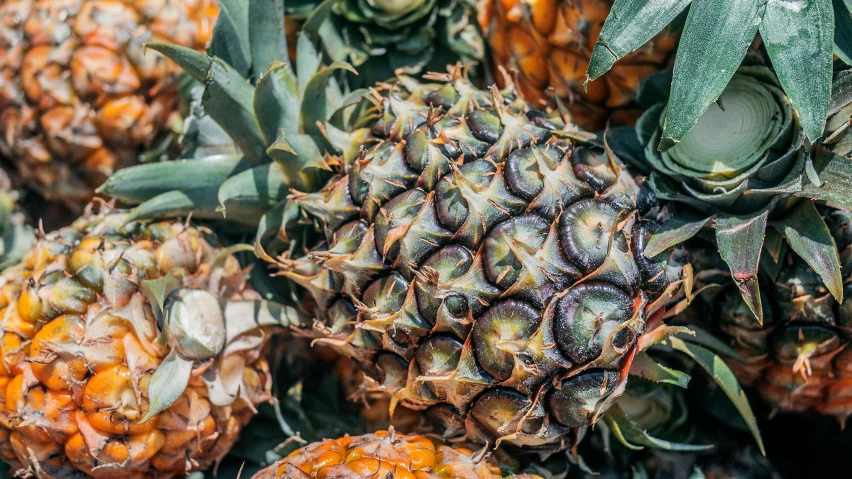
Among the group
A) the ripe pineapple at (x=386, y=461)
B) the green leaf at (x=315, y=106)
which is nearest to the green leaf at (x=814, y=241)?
the ripe pineapple at (x=386, y=461)

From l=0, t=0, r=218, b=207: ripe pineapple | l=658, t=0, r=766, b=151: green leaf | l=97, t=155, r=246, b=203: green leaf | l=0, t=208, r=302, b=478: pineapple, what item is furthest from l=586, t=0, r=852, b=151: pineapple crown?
l=0, t=0, r=218, b=207: ripe pineapple

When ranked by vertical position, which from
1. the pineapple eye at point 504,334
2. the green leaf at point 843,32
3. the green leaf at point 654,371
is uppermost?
the green leaf at point 843,32

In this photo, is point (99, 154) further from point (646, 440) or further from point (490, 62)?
point (646, 440)

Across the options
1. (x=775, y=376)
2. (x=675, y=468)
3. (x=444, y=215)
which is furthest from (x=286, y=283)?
(x=775, y=376)

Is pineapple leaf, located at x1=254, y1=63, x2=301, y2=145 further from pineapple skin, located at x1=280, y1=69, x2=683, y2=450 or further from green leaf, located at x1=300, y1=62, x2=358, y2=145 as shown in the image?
pineapple skin, located at x1=280, y1=69, x2=683, y2=450

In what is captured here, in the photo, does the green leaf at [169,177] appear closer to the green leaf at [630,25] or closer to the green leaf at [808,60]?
the green leaf at [630,25]

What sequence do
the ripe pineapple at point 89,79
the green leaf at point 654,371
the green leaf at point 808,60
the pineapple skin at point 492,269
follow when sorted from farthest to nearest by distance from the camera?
the ripe pineapple at point 89,79 → the green leaf at point 654,371 → the pineapple skin at point 492,269 → the green leaf at point 808,60

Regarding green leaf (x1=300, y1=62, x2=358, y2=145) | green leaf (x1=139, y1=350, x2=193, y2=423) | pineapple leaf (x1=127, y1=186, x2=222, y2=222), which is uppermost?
green leaf (x1=300, y1=62, x2=358, y2=145)
